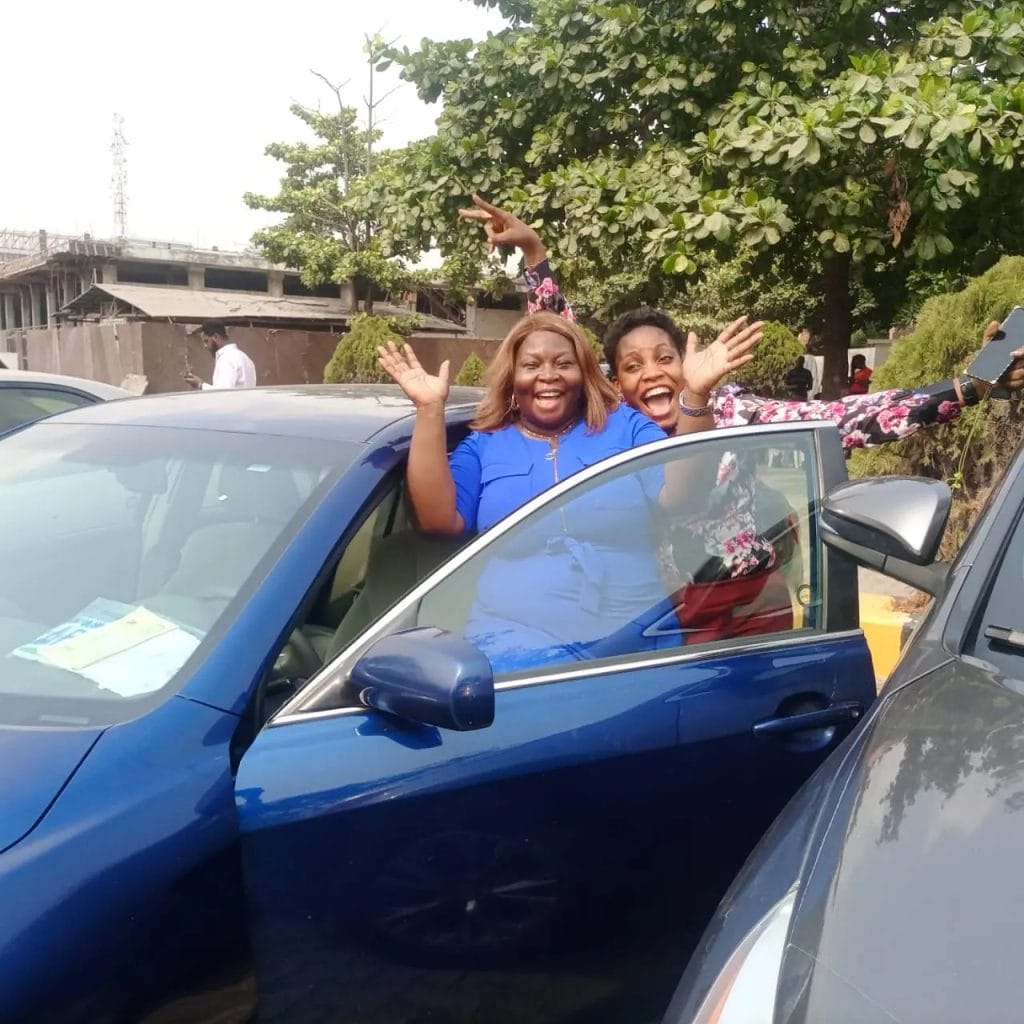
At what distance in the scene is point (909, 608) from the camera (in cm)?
514

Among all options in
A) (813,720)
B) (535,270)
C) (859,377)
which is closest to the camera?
(813,720)

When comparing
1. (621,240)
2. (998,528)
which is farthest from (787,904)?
(621,240)

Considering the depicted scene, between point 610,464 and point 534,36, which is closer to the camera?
point 610,464

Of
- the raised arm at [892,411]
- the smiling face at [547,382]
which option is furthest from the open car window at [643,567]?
the raised arm at [892,411]

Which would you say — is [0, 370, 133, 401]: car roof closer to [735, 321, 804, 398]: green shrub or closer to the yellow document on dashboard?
the yellow document on dashboard

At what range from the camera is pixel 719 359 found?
2684mm

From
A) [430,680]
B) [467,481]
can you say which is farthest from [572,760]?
[467,481]

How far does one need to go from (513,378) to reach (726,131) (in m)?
4.21

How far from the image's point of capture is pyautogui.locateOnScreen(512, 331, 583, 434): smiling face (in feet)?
9.07

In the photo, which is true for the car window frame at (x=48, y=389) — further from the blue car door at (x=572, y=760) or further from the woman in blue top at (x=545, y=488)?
the blue car door at (x=572, y=760)

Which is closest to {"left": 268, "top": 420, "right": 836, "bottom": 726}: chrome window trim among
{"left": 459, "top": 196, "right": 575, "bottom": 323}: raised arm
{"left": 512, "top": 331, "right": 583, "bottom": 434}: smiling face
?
{"left": 512, "top": 331, "right": 583, "bottom": 434}: smiling face

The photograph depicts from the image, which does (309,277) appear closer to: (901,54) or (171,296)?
(171,296)

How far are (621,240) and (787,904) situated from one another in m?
5.89

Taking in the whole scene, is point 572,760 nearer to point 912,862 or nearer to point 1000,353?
point 912,862
